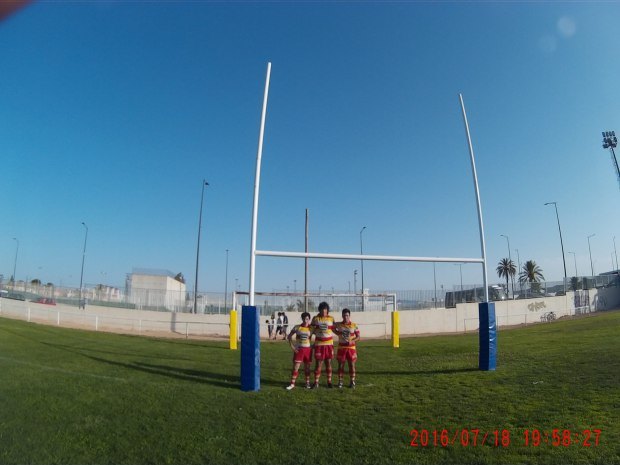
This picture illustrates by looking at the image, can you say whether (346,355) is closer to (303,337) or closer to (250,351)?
(303,337)

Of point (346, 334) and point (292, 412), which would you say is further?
point (346, 334)

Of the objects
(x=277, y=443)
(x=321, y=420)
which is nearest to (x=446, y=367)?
(x=321, y=420)

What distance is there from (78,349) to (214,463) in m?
11.9

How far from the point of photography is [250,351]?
26.5 ft

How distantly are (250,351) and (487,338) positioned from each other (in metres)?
5.77

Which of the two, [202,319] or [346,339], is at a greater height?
[346,339]

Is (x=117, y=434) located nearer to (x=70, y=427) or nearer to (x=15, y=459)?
(x=70, y=427)

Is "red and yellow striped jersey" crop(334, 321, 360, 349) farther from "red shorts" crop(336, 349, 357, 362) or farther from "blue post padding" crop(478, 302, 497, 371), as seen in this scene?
"blue post padding" crop(478, 302, 497, 371)

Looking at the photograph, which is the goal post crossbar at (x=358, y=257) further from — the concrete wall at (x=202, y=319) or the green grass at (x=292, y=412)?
the concrete wall at (x=202, y=319)

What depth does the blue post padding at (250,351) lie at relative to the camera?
7.92m

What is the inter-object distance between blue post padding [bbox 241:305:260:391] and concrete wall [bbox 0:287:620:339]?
50.6 ft

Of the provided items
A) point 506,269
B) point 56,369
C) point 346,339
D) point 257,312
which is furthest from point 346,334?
point 506,269

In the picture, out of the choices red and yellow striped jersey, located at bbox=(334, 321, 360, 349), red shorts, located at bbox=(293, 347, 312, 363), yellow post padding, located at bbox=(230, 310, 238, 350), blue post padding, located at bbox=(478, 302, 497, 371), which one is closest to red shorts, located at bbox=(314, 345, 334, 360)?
red shorts, located at bbox=(293, 347, 312, 363)

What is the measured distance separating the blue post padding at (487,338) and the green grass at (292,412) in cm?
44
